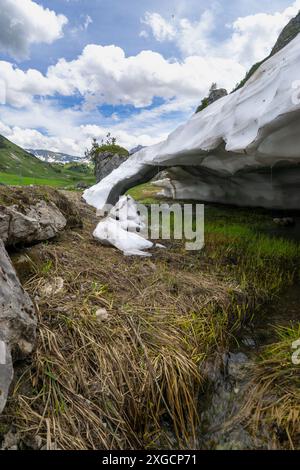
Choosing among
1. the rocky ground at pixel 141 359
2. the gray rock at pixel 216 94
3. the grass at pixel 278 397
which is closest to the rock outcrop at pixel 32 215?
the rocky ground at pixel 141 359

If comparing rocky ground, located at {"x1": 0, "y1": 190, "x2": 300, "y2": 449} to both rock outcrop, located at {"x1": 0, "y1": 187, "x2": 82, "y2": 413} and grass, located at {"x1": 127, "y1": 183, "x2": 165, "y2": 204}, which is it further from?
grass, located at {"x1": 127, "y1": 183, "x2": 165, "y2": 204}

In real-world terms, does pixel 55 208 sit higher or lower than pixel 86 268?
higher

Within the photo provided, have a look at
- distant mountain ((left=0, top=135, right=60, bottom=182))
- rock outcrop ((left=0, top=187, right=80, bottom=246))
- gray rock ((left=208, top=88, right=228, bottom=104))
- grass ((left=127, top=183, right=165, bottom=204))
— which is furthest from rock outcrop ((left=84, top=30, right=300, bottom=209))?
distant mountain ((left=0, top=135, right=60, bottom=182))

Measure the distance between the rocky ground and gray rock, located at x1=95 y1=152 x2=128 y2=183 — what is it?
1257cm

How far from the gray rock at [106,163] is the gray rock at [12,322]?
566 inches

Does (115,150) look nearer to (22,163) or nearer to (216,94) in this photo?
(216,94)

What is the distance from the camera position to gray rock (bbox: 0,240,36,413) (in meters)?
1.93

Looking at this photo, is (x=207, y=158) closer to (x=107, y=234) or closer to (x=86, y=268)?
(x=107, y=234)

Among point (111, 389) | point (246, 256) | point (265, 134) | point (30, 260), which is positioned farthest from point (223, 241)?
point (111, 389)

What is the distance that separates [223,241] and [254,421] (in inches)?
155

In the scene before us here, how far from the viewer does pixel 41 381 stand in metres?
2.21

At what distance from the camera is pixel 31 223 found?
3.71m

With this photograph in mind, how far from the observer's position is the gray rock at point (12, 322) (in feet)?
6.32
